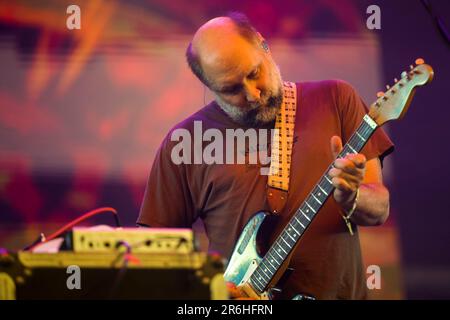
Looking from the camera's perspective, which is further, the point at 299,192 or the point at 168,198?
the point at 168,198

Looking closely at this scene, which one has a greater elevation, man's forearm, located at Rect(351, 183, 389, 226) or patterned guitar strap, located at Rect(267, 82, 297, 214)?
patterned guitar strap, located at Rect(267, 82, 297, 214)

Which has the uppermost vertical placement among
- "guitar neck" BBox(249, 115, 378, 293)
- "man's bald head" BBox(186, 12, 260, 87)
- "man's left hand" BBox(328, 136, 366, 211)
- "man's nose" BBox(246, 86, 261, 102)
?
"man's bald head" BBox(186, 12, 260, 87)

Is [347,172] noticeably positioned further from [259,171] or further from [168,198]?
[168,198]

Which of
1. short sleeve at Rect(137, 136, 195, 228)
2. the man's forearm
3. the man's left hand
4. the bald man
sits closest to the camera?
the man's left hand

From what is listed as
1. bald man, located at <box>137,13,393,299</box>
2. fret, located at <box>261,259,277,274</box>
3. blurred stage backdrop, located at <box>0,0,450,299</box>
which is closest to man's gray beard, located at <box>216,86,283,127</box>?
bald man, located at <box>137,13,393,299</box>

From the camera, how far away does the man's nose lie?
283 cm

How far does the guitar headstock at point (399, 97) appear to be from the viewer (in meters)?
2.45

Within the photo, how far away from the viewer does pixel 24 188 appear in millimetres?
3545

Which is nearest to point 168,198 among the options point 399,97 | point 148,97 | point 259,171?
point 259,171

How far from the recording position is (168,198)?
3.00 meters

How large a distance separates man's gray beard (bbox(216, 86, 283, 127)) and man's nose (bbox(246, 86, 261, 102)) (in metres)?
0.03

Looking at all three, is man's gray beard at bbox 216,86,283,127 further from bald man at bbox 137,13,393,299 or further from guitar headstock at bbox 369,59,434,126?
guitar headstock at bbox 369,59,434,126

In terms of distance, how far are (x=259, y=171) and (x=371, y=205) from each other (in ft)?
1.59

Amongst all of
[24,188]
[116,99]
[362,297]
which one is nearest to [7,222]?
[24,188]
